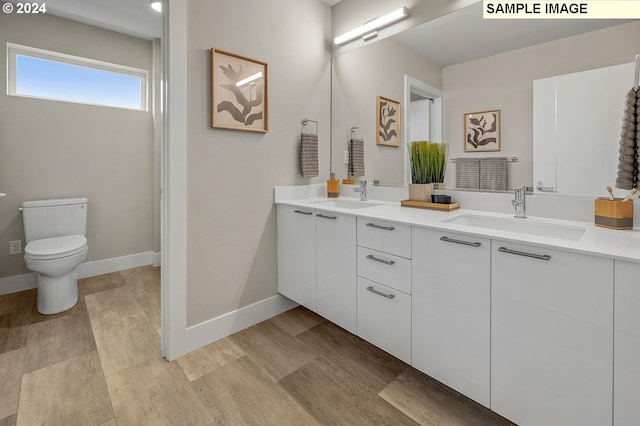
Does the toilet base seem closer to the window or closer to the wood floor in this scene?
the wood floor

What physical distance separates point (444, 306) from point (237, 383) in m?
1.08

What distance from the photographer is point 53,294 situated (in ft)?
7.59

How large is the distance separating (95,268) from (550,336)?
361 cm

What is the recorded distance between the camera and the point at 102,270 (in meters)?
3.15

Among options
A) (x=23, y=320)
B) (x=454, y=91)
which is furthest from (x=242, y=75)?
(x=23, y=320)

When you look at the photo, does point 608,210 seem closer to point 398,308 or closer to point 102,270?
point 398,308

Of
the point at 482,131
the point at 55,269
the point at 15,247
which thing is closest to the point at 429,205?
the point at 482,131

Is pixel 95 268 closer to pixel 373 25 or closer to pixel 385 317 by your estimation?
pixel 385 317

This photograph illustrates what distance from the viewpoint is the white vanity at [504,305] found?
947 mm

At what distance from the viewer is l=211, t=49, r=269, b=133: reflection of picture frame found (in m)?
1.88

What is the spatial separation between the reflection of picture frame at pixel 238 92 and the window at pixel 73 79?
1.92m

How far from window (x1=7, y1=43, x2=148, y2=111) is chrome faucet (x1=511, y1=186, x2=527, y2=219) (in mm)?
3494

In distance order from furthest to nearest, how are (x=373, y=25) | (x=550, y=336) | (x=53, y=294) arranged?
1. (x=53, y=294)
2. (x=373, y=25)
3. (x=550, y=336)

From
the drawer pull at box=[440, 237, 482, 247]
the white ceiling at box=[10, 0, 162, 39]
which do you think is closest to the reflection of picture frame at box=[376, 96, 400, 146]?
the drawer pull at box=[440, 237, 482, 247]
